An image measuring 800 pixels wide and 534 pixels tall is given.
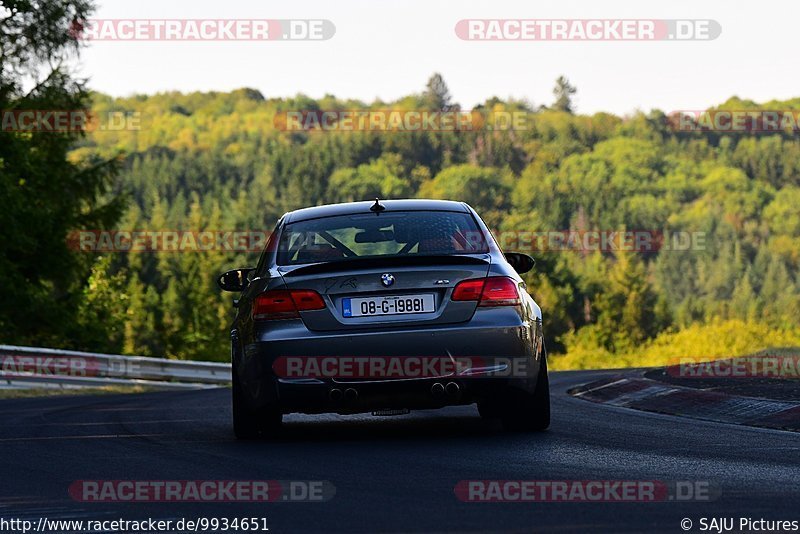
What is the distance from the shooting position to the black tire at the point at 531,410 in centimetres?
960

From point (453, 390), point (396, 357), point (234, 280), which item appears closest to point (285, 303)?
point (396, 357)

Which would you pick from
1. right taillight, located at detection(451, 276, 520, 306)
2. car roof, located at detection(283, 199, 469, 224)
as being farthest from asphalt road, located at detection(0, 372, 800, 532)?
car roof, located at detection(283, 199, 469, 224)

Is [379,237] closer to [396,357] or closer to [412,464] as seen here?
[396,357]

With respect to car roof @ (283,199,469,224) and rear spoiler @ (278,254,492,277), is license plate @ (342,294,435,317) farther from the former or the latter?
car roof @ (283,199,469,224)

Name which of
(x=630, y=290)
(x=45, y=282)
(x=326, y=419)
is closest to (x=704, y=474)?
(x=326, y=419)

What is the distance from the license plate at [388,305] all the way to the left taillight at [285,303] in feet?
0.64

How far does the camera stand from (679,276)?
598ft

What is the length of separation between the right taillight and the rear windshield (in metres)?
0.35

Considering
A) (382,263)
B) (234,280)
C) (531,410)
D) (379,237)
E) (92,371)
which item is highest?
(379,237)

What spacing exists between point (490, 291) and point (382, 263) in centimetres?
71

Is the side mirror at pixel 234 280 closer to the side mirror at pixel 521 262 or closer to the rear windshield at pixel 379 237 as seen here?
the rear windshield at pixel 379 237

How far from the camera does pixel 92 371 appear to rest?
2564 centimetres

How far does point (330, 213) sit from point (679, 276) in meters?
176

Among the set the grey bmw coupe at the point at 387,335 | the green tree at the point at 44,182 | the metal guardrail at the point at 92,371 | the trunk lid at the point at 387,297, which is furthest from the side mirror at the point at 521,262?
the green tree at the point at 44,182
